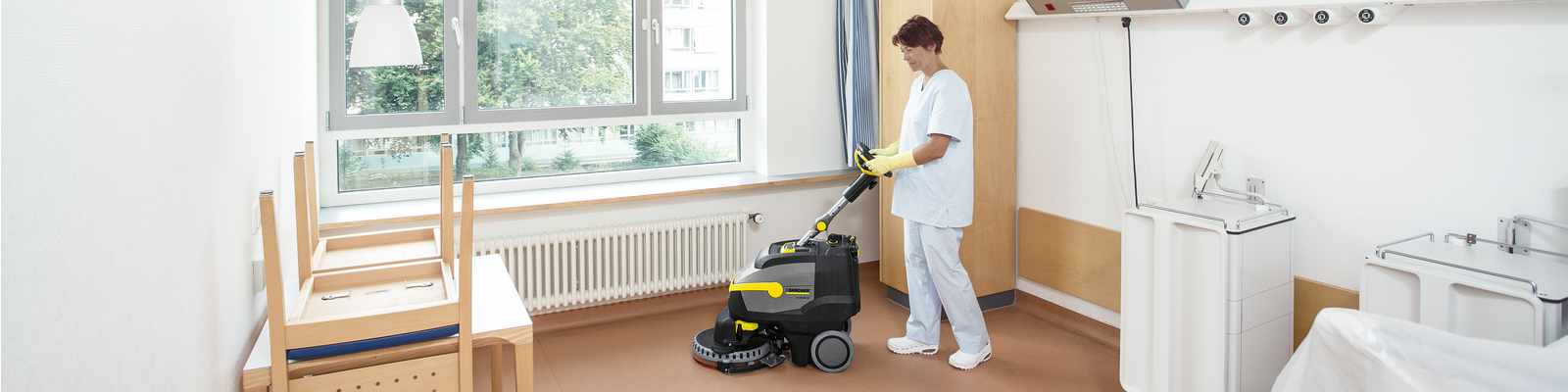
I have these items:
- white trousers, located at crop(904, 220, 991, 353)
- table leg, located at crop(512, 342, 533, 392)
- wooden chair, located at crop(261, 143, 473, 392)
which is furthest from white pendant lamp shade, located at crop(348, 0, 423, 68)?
white trousers, located at crop(904, 220, 991, 353)

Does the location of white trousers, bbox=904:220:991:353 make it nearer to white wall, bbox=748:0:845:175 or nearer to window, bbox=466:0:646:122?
white wall, bbox=748:0:845:175

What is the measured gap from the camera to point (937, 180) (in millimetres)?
3734

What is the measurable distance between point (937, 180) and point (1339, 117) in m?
1.38

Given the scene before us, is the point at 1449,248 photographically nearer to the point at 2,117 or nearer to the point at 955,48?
the point at 955,48

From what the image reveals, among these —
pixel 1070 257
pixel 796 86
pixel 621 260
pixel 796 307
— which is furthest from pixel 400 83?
pixel 1070 257

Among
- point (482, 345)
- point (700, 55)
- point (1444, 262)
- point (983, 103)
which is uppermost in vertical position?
point (700, 55)

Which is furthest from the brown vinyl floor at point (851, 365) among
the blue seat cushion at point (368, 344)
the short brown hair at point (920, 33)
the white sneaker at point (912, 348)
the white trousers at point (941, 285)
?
the blue seat cushion at point (368, 344)

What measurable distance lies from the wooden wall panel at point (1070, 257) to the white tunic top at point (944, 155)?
2.42 ft

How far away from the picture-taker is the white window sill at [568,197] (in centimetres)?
394

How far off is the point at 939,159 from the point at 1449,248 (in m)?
1.66

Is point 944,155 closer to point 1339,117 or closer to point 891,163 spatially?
point 891,163

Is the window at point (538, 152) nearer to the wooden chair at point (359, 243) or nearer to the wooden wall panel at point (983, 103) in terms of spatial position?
the wooden wall panel at point (983, 103)

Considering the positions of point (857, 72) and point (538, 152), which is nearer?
point (538, 152)

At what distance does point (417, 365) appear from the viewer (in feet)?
6.75
